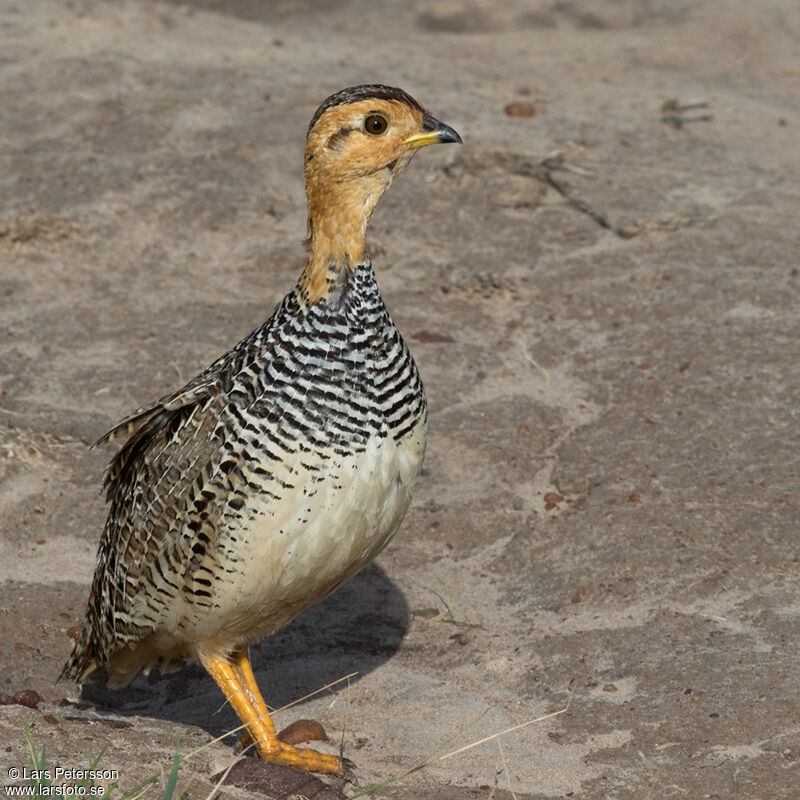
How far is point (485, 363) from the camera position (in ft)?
25.0

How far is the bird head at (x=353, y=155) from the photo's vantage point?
13.9ft

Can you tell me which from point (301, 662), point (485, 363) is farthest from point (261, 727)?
point (485, 363)

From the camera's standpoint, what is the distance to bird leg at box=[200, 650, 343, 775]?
15.1ft

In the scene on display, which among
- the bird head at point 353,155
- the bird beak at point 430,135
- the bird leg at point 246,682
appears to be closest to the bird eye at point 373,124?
the bird head at point 353,155

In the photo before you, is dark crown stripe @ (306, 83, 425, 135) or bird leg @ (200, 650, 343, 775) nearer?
dark crown stripe @ (306, 83, 425, 135)

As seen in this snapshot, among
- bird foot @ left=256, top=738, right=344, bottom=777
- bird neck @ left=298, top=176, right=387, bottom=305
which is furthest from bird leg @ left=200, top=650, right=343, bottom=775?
bird neck @ left=298, top=176, right=387, bottom=305

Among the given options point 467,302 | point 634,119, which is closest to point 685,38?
point 634,119

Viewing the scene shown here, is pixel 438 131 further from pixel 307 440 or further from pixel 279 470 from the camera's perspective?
pixel 279 470

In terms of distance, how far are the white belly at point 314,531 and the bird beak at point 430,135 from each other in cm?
102

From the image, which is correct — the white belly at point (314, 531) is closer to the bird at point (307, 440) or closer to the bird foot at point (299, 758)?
the bird at point (307, 440)

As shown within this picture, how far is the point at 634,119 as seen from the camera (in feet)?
34.5

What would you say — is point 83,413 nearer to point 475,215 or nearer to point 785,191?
point 475,215

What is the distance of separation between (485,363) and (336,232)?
3.41 m

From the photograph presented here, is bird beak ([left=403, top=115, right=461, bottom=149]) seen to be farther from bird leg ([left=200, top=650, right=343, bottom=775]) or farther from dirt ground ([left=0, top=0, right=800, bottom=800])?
dirt ground ([left=0, top=0, right=800, bottom=800])
